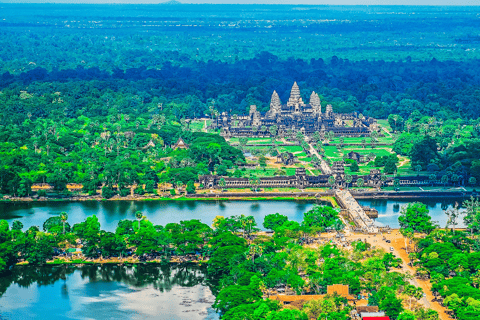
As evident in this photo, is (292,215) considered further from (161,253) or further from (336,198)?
(161,253)

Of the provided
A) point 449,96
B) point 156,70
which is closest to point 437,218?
point 449,96

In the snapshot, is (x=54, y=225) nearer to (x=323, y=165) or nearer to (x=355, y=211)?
(x=355, y=211)

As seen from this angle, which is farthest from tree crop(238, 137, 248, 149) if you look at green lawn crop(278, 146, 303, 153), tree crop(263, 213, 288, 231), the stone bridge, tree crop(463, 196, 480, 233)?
tree crop(463, 196, 480, 233)

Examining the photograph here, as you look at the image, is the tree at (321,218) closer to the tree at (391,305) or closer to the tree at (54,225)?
the tree at (391,305)

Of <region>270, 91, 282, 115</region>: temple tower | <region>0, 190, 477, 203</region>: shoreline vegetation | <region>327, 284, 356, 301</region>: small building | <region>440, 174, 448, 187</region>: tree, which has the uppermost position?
<region>270, 91, 282, 115</region>: temple tower

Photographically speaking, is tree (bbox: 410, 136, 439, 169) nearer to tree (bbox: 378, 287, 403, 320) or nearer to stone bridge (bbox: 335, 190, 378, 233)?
stone bridge (bbox: 335, 190, 378, 233)

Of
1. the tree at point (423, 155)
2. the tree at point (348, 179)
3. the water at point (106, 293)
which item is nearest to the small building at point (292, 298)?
the water at point (106, 293)
